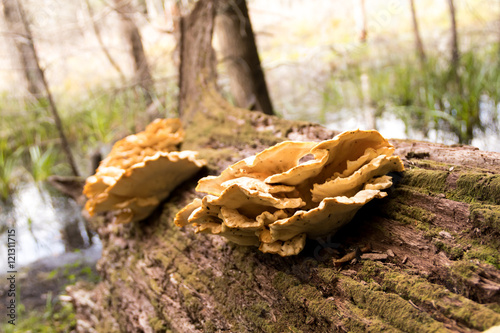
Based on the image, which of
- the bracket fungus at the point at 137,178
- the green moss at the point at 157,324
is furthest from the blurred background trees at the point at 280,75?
the green moss at the point at 157,324

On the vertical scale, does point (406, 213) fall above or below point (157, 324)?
above

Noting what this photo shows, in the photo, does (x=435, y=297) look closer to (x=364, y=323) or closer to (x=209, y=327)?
(x=364, y=323)

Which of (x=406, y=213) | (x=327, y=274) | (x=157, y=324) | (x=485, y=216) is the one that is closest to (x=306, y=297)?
(x=327, y=274)

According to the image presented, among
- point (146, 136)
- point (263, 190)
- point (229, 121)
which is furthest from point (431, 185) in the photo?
point (146, 136)

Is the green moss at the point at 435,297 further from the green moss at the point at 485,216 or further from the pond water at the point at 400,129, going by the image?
the pond water at the point at 400,129

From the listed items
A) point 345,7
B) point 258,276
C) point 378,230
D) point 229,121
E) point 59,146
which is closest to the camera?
point 378,230

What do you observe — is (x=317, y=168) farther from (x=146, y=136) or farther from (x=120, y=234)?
(x=120, y=234)
